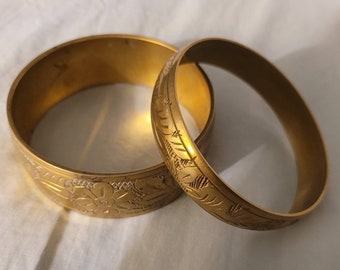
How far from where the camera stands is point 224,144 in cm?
110

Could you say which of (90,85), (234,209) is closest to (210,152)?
(234,209)

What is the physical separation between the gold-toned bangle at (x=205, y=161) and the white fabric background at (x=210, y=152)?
0.15ft

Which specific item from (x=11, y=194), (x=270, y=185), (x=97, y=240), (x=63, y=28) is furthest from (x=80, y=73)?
(x=270, y=185)

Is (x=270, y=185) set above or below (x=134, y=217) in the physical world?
above

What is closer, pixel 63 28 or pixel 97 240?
pixel 97 240

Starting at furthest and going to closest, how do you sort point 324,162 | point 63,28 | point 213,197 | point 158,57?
point 63,28 < point 158,57 < point 324,162 < point 213,197

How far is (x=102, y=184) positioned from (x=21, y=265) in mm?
259

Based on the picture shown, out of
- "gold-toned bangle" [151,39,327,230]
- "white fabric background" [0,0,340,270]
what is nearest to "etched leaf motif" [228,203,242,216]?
"gold-toned bangle" [151,39,327,230]

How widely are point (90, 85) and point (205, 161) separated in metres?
0.66

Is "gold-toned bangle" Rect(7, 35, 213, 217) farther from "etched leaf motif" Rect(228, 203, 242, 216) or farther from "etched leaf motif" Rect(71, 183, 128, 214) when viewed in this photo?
"etched leaf motif" Rect(228, 203, 242, 216)

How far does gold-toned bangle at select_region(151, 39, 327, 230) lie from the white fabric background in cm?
5

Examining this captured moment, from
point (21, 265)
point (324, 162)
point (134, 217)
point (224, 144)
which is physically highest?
point (324, 162)

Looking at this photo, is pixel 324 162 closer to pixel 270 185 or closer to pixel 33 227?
pixel 270 185

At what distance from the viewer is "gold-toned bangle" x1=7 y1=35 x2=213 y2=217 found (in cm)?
84
